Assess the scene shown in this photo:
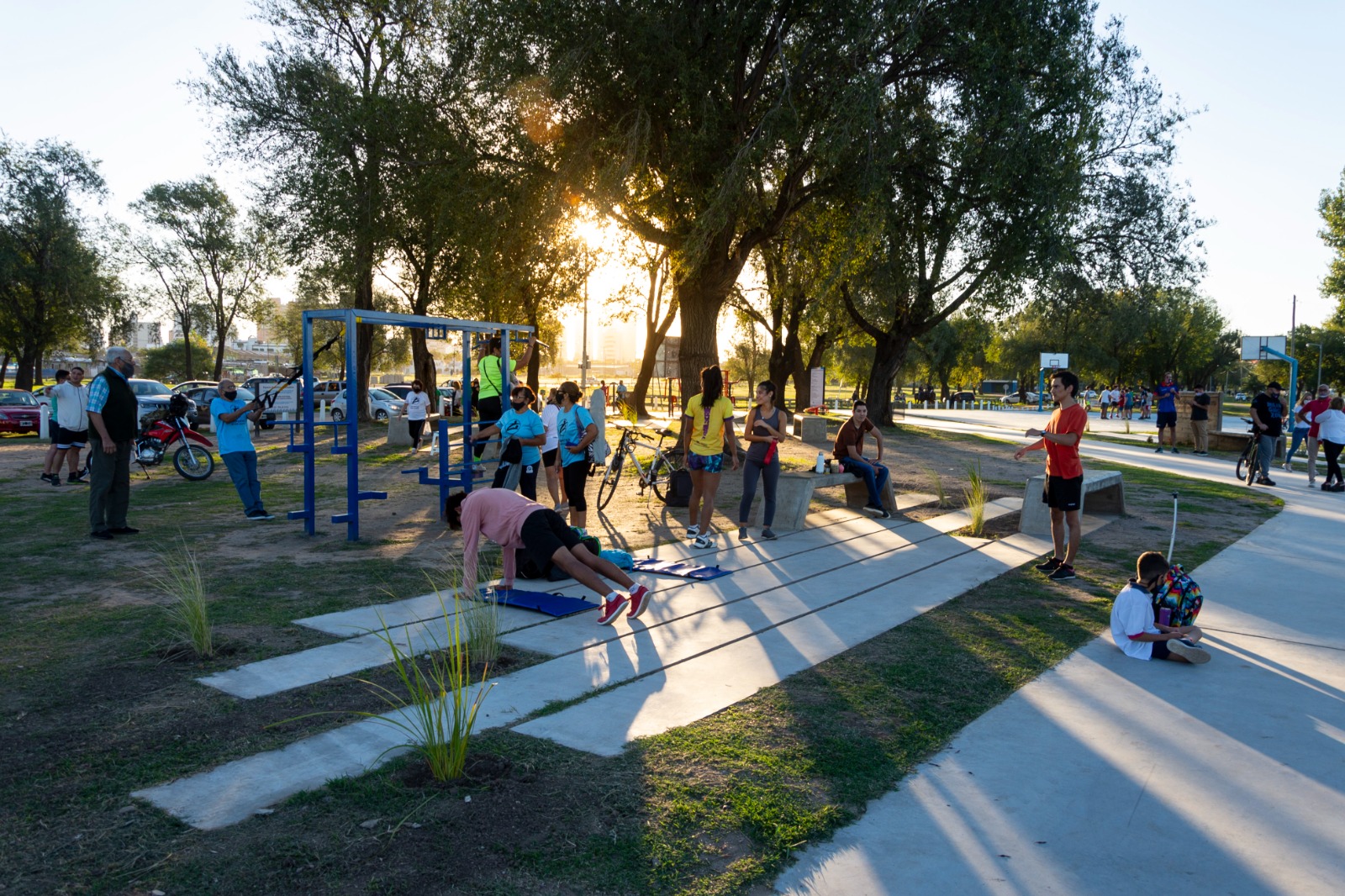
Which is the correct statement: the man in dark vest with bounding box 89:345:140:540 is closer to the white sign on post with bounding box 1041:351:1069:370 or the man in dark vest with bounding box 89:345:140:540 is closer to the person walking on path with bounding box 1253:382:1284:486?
the person walking on path with bounding box 1253:382:1284:486

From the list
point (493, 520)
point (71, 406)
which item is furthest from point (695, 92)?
point (493, 520)

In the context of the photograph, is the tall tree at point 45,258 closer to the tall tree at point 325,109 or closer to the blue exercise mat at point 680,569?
the tall tree at point 325,109

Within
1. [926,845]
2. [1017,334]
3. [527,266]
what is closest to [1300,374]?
[1017,334]

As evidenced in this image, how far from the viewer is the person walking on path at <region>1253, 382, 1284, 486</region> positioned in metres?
16.1

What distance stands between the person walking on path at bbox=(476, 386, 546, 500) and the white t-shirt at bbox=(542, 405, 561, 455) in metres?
0.30

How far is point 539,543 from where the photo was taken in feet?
20.2

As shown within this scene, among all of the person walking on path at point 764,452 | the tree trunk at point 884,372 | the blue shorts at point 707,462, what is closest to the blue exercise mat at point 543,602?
the blue shorts at point 707,462

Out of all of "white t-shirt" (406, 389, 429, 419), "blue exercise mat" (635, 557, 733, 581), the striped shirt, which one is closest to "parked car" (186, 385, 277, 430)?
"white t-shirt" (406, 389, 429, 419)

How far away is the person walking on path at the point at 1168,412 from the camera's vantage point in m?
23.6

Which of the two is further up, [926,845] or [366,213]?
[366,213]

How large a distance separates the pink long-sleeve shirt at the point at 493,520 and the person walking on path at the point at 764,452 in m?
3.59

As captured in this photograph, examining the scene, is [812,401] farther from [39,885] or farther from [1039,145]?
[39,885]

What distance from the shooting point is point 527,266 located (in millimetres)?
16125

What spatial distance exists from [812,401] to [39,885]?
29.7m
